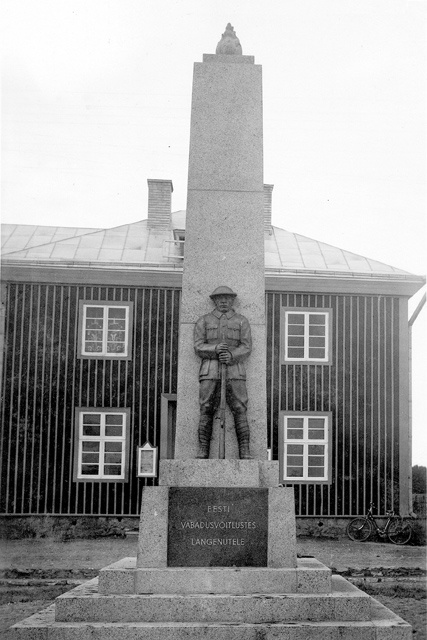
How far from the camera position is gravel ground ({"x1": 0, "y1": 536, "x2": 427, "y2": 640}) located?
38.5ft

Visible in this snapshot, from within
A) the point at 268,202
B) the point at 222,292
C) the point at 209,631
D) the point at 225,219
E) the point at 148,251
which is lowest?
the point at 209,631

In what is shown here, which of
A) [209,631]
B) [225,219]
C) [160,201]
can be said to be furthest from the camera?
[160,201]

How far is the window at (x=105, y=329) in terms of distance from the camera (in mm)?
18234

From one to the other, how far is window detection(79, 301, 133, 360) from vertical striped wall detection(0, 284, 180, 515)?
0.14 metres

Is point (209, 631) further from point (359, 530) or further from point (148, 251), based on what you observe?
point (148, 251)

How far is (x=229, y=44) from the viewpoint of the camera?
8.62 meters

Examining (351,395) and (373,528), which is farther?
(351,395)

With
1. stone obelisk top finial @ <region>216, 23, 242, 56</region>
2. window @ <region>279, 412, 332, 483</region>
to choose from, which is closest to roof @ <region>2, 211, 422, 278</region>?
window @ <region>279, 412, 332, 483</region>

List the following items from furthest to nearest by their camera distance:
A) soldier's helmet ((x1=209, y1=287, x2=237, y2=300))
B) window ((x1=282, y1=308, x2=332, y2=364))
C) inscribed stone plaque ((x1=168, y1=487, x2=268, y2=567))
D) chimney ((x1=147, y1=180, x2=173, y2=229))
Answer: chimney ((x1=147, y1=180, x2=173, y2=229))
window ((x1=282, y1=308, x2=332, y2=364))
soldier's helmet ((x1=209, y1=287, x2=237, y2=300))
inscribed stone plaque ((x1=168, y1=487, x2=268, y2=567))

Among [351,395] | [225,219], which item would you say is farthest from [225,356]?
[351,395]

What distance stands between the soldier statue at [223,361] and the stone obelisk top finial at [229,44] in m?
2.41

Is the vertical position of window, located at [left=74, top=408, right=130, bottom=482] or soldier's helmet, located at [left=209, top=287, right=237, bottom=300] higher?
Answer: soldier's helmet, located at [left=209, top=287, right=237, bottom=300]

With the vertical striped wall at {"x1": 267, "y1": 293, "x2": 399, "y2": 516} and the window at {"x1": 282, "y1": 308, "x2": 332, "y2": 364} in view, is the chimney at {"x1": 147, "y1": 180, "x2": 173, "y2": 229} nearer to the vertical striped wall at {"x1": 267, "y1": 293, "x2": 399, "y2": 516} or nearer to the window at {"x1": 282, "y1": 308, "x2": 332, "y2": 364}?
the vertical striped wall at {"x1": 267, "y1": 293, "x2": 399, "y2": 516}

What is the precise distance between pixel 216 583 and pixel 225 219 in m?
3.24
